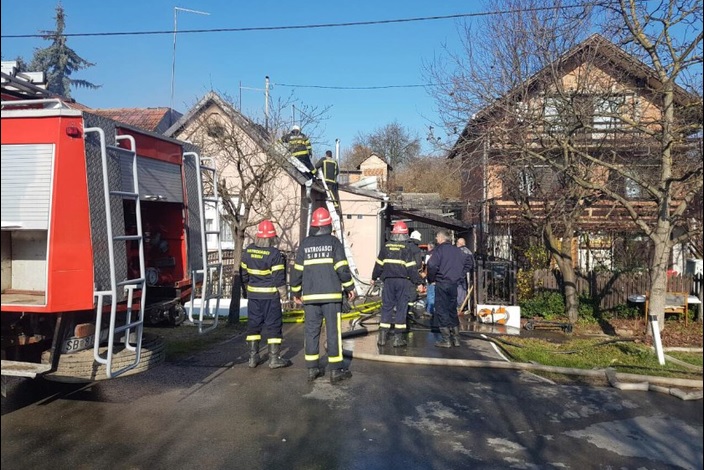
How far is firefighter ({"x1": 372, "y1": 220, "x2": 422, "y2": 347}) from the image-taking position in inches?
323

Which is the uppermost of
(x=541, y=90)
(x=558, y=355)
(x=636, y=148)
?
(x=541, y=90)

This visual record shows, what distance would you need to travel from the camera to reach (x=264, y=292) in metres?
6.97

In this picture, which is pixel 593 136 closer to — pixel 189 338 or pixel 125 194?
pixel 189 338

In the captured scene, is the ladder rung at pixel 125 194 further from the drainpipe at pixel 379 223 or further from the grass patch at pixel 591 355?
the drainpipe at pixel 379 223

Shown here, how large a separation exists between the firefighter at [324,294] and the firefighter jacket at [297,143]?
4638 mm

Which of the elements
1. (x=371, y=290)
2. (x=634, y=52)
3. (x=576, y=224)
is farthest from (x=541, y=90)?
(x=371, y=290)

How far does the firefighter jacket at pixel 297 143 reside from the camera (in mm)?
10914

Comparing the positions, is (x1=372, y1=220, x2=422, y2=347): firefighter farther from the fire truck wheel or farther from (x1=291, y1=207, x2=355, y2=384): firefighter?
the fire truck wheel

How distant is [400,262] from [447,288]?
1036mm

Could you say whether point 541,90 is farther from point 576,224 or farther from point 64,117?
point 64,117

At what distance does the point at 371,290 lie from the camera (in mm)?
13945

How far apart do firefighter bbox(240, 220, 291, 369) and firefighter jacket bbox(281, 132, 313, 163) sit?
4189 millimetres

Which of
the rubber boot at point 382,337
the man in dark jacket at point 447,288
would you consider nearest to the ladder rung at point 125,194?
the rubber boot at point 382,337

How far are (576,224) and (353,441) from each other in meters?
10.2
